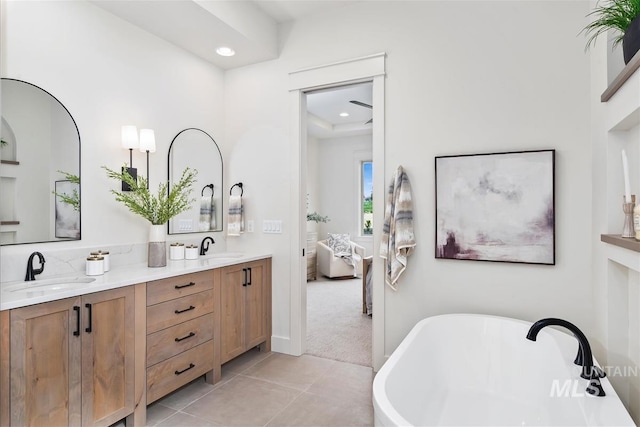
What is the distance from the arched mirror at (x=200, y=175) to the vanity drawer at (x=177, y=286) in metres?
0.67

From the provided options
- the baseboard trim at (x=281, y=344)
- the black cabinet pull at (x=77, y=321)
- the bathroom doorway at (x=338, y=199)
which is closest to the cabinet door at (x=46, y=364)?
the black cabinet pull at (x=77, y=321)

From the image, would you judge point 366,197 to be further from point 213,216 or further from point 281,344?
point 281,344

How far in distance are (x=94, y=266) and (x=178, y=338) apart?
0.69m

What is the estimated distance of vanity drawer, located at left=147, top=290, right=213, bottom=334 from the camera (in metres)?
2.24

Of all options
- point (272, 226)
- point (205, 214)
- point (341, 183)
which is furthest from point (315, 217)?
point (205, 214)

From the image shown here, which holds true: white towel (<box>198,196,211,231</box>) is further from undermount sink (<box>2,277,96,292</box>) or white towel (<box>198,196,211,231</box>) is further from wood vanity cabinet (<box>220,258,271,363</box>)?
undermount sink (<box>2,277,96,292</box>)

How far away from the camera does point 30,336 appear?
166cm

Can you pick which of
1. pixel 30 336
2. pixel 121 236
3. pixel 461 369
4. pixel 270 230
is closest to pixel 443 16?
pixel 270 230

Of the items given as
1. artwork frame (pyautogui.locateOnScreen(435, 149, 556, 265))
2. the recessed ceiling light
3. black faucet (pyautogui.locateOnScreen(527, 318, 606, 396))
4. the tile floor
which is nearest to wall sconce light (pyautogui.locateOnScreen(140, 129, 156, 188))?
the recessed ceiling light

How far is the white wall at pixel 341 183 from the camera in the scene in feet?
24.5

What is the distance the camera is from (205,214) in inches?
132

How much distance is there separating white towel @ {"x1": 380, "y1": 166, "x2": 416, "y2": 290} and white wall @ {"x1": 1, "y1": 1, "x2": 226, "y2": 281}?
1.71 meters

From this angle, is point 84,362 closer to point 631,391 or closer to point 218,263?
point 218,263

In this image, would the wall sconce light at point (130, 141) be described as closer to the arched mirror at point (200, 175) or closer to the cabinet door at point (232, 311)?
the arched mirror at point (200, 175)
